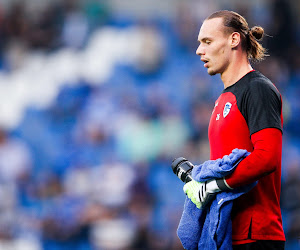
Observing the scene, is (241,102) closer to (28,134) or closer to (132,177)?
(132,177)

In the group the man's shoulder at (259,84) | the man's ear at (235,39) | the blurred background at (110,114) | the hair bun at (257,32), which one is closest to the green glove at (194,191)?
the man's shoulder at (259,84)

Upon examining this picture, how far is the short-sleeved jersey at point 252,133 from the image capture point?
8.29 ft

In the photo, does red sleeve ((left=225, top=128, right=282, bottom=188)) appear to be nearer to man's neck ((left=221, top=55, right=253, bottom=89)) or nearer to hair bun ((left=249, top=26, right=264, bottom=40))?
man's neck ((left=221, top=55, right=253, bottom=89))

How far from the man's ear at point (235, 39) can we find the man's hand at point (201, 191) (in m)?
0.73

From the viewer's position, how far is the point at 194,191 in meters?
2.66

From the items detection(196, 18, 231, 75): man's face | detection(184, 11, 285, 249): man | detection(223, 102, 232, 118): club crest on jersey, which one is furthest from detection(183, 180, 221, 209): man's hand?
detection(196, 18, 231, 75): man's face

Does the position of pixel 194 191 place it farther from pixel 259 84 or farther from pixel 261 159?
pixel 259 84

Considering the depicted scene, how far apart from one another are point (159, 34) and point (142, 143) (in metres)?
2.15

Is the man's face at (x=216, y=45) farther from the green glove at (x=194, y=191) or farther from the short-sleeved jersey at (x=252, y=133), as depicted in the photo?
the green glove at (x=194, y=191)

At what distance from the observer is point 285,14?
8.44 m

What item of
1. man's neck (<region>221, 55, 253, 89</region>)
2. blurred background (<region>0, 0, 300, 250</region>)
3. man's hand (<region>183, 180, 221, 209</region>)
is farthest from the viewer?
blurred background (<region>0, 0, 300, 250</region>)

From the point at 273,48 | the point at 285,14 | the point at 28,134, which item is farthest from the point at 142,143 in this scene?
the point at 285,14

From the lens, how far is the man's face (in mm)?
2801

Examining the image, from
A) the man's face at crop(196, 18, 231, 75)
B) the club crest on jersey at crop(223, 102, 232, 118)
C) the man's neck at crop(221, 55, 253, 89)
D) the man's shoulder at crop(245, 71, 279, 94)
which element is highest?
the man's face at crop(196, 18, 231, 75)
